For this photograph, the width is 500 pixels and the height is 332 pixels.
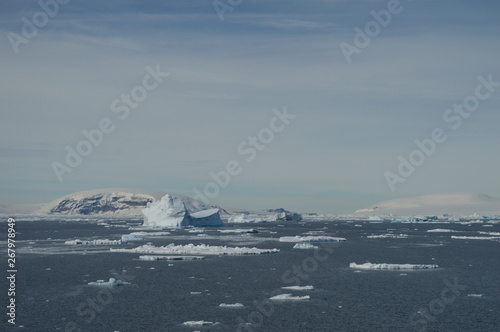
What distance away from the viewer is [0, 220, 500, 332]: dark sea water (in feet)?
63.5

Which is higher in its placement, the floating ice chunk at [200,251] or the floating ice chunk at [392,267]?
the floating ice chunk at [200,251]

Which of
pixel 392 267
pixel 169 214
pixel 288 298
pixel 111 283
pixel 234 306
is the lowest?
pixel 392 267

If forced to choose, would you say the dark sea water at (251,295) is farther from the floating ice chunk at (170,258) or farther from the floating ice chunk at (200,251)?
the floating ice chunk at (200,251)

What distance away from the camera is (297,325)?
62.3 feet

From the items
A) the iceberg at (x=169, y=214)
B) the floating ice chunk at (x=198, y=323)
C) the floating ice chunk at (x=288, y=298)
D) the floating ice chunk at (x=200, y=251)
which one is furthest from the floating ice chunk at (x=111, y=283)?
the iceberg at (x=169, y=214)

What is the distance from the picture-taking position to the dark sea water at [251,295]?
1934cm

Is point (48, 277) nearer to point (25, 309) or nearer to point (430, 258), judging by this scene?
point (25, 309)

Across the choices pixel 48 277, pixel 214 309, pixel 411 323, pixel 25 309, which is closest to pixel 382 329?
pixel 411 323

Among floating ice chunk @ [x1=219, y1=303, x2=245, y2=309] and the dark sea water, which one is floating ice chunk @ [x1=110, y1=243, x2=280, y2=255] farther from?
floating ice chunk @ [x1=219, y1=303, x2=245, y2=309]

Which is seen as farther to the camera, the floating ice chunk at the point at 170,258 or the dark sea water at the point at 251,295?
the floating ice chunk at the point at 170,258

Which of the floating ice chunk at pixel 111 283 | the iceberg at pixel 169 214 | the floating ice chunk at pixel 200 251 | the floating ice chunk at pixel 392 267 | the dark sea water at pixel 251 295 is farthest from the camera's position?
the iceberg at pixel 169 214

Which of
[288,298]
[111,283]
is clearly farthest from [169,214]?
[288,298]

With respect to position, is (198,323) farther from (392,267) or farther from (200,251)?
(200,251)

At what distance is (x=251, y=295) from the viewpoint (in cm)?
2420
